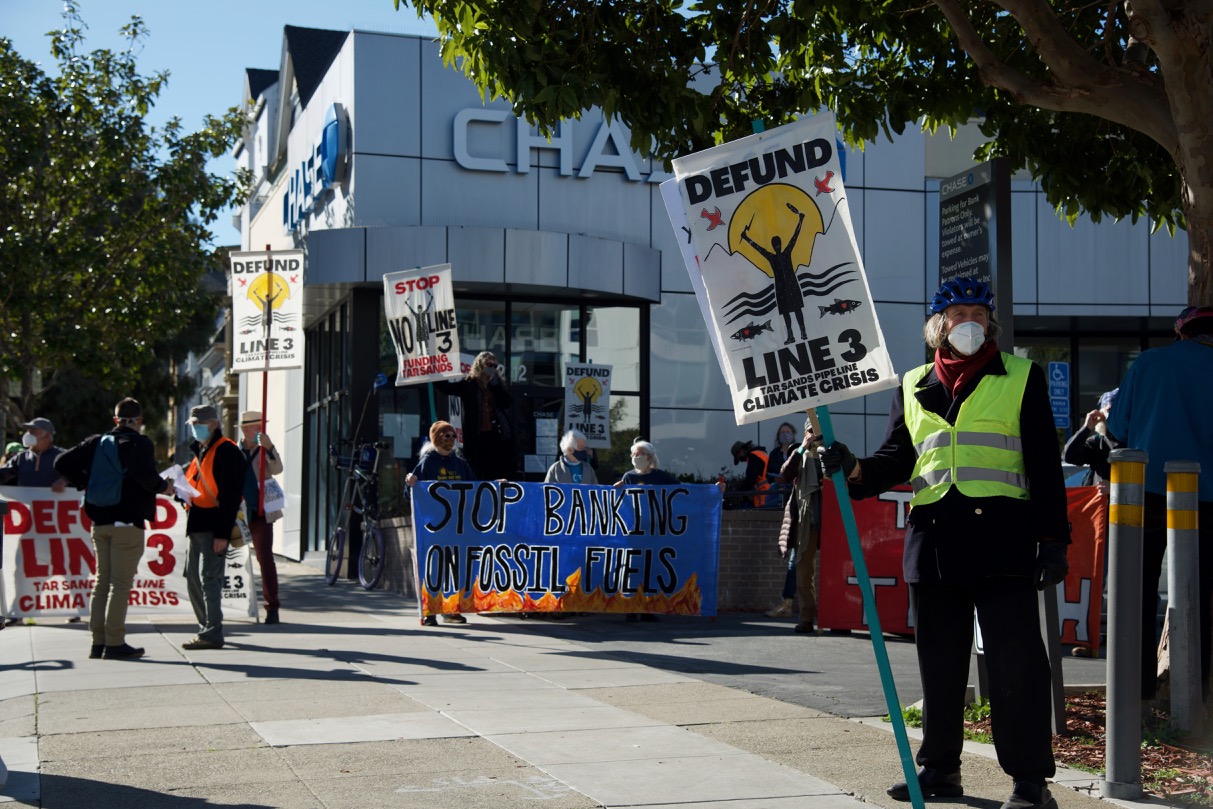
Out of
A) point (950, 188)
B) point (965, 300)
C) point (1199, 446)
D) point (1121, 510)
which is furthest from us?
point (950, 188)

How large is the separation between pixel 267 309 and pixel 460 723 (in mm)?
7501

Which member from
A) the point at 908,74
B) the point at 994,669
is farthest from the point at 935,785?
the point at 908,74

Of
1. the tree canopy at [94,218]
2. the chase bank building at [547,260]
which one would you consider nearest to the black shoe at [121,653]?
the chase bank building at [547,260]

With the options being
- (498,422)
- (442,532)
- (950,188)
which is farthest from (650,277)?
(950,188)

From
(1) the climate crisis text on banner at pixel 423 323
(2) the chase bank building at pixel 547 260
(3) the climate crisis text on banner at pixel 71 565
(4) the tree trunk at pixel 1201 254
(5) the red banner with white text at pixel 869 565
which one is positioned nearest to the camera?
(4) the tree trunk at pixel 1201 254

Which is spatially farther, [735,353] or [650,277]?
[650,277]

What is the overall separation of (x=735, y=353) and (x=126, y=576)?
661cm

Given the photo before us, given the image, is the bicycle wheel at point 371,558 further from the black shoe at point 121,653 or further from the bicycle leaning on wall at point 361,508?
the black shoe at point 121,653

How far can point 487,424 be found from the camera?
14.5 meters

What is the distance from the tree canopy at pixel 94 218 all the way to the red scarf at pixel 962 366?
19.2 metres

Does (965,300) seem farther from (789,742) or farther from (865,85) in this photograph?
(865,85)

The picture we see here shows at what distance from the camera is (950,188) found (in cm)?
798

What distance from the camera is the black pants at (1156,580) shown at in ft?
22.0

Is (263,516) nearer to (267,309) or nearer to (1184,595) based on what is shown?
(267,309)
